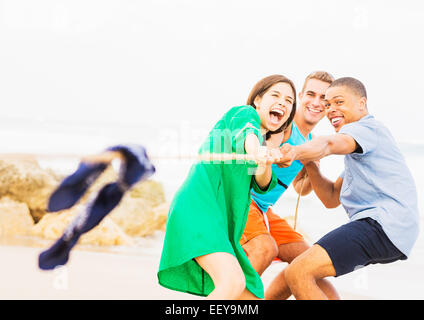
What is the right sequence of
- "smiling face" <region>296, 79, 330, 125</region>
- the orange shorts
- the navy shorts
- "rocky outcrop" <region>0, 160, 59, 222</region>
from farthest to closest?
"rocky outcrop" <region>0, 160, 59, 222</region> < "smiling face" <region>296, 79, 330, 125</region> < the orange shorts < the navy shorts

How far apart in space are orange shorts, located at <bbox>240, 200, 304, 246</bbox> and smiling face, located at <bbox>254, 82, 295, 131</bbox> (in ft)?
1.17

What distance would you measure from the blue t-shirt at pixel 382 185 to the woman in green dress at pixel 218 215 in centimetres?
32

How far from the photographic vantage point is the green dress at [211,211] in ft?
4.99

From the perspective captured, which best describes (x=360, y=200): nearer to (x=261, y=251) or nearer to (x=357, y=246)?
(x=357, y=246)

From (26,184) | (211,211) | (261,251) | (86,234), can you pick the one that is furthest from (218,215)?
(26,184)

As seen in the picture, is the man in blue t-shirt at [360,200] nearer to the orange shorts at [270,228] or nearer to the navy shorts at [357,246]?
the navy shorts at [357,246]

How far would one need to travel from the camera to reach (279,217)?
210 centimetres

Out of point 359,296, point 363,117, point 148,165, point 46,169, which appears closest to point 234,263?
point 148,165

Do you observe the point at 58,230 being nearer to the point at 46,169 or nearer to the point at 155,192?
the point at 46,169

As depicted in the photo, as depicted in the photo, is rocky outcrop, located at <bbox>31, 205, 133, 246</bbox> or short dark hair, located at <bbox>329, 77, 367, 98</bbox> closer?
short dark hair, located at <bbox>329, 77, 367, 98</bbox>

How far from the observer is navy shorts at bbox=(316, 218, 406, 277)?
160cm

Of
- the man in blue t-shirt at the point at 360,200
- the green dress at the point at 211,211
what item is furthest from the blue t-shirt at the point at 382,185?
the green dress at the point at 211,211

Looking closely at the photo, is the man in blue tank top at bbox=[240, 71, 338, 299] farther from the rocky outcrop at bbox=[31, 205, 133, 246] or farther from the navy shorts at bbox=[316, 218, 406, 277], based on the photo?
the rocky outcrop at bbox=[31, 205, 133, 246]

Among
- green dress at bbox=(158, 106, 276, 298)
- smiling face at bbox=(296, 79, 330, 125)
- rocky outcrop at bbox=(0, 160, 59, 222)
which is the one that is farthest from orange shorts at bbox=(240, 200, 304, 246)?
rocky outcrop at bbox=(0, 160, 59, 222)
